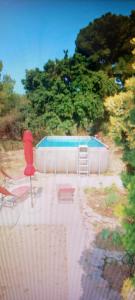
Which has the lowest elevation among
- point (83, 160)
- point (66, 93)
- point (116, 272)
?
point (116, 272)

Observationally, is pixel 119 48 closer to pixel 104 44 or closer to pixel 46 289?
pixel 104 44

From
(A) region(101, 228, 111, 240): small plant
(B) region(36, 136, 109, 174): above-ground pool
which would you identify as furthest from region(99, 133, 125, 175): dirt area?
(A) region(101, 228, 111, 240): small plant

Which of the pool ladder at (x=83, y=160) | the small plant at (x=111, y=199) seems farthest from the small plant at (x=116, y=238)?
the pool ladder at (x=83, y=160)

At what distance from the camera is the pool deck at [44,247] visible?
12.9 feet

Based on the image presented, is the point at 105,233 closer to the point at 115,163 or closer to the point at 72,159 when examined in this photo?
the point at 72,159

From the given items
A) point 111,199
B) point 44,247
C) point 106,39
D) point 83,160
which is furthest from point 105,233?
point 106,39

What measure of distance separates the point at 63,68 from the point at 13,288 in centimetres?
1327

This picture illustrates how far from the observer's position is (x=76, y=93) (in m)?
15.0

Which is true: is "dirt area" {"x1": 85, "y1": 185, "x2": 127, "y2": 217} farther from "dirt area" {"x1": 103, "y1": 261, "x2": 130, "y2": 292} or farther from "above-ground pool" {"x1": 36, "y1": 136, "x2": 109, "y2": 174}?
"dirt area" {"x1": 103, "y1": 261, "x2": 130, "y2": 292}

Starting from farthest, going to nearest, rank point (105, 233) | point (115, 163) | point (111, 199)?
1. point (115, 163)
2. point (111, 199)
3. point (105, 233)

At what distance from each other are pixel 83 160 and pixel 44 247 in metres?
5.18

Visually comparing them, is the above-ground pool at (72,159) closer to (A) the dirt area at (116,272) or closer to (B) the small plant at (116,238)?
(B) the small plant at (116,238)

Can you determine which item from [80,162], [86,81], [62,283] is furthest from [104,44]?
[62,283]

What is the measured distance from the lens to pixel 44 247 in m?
5.02
